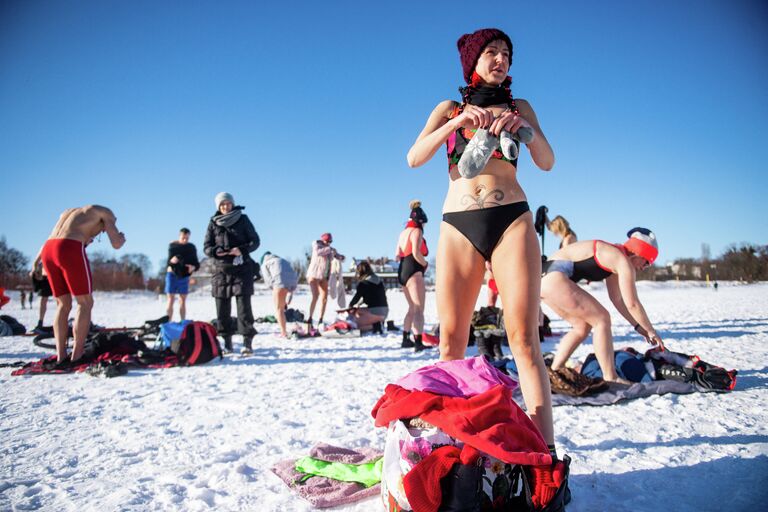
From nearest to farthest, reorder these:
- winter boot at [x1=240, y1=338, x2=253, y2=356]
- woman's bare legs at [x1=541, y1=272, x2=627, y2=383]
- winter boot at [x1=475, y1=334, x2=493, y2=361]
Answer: woman's bare legs at [x1=541, y1=272, x2=627, y2=383] < winter boot at [x1=475, y1=334, x2=493, y2=361] < winter boot at [x1=240, y1=338, x2=253, y2=356]

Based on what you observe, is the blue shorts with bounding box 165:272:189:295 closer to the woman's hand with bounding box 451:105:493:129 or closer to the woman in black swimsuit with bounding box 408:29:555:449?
the woman in black swimsuit with bounding box 408:29:555:449

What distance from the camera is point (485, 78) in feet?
7.36

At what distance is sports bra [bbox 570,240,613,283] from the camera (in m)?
4.30

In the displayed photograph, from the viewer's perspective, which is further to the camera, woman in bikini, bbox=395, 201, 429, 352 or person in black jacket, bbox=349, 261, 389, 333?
person in black jacket, bbox=349, 261, 389, 333

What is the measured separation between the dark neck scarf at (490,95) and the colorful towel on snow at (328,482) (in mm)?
1940

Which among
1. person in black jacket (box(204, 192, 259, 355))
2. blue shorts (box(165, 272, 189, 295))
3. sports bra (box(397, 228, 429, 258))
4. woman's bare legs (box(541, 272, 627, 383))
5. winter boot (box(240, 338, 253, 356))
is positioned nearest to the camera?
woman's bare legs (box(541, 272, 627, 383))

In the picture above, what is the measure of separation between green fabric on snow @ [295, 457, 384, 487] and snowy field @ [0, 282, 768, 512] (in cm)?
13

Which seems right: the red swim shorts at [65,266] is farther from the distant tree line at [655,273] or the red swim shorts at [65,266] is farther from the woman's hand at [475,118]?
the distant tree line at [655,273]

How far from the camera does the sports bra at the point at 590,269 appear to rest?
430 cm

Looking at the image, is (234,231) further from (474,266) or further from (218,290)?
(474,266)

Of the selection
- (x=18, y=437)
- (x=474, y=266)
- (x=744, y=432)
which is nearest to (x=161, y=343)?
(x=18, y=437)

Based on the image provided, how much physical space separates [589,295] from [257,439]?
10.3ft

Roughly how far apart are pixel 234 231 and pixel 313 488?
5.20 metres

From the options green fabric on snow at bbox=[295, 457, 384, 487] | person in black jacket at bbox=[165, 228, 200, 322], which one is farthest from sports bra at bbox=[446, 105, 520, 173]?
person in black jacket at bbox=[165, 228, 200, 322]
